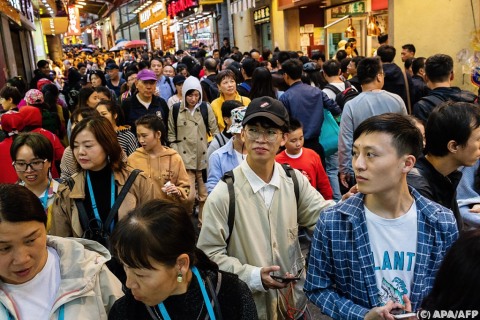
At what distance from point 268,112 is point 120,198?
113 cm

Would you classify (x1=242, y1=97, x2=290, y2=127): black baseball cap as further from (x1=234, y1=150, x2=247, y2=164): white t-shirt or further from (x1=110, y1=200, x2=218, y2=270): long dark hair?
(x1=234, y1=150, x2=247, y2=164): white t-shirt

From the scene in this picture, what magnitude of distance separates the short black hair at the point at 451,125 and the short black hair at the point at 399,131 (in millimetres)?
563

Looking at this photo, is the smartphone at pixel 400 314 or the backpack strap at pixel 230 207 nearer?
the smartphone at pixel 400 314

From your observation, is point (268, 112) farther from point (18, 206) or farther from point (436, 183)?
point (18, 206)

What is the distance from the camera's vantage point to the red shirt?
3.75 metres

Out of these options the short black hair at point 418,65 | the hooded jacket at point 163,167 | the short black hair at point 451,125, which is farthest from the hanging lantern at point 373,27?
the short black hair at point 451,125

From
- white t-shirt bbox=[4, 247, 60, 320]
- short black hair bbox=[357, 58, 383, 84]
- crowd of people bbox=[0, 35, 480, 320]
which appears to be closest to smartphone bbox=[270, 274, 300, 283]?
crowd of people bbox=[0, 35, 480, 320]

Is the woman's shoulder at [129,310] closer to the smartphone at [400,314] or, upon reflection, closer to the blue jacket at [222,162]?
the smartphone at [400,314]

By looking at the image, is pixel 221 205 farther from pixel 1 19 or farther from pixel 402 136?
pixel 1 19

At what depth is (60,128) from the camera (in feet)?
21.6

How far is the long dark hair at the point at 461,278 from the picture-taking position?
1.25 m

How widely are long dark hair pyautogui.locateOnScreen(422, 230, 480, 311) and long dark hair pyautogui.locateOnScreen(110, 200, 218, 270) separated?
950 millimetres

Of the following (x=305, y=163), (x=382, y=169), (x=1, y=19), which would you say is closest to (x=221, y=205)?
(x=382, y=169)

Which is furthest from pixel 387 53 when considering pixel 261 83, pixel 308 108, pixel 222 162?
pixel 222 162
